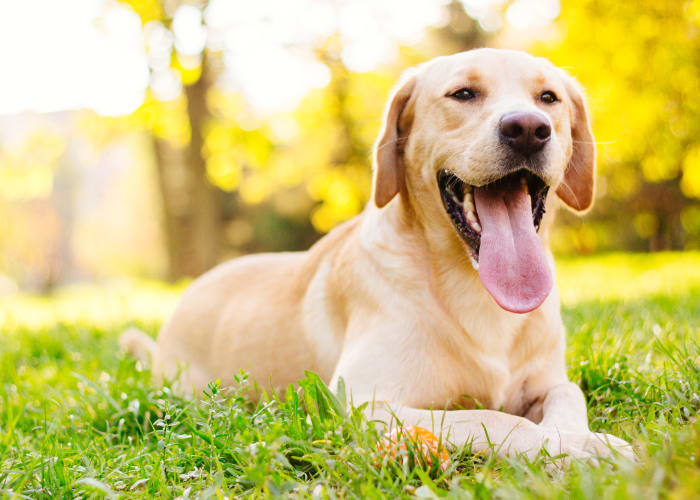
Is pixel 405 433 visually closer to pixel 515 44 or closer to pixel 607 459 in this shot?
pixel 607 459

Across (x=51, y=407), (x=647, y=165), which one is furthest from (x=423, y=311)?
(x=647, y=165)

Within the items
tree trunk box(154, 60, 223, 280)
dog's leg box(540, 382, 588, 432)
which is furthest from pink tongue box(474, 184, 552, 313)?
tree trunk box(154, 60, 223, 280)

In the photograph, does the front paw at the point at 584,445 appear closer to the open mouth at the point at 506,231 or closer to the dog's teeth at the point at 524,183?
the open mouth at the point at 506,231

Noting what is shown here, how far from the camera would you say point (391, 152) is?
9.07 feet

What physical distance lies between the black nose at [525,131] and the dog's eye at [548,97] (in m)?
0.37

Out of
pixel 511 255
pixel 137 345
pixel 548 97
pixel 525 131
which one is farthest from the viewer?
pixel 137 345

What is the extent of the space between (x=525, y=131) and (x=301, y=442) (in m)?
1.34

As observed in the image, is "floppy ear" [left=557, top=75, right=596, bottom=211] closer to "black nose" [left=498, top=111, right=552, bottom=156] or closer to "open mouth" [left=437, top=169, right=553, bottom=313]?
"open mouth" [left=437, top=169, right=553, bottom=313]

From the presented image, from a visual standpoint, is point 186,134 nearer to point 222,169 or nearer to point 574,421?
point 222,169

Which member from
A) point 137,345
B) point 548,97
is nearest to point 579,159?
point 548,97

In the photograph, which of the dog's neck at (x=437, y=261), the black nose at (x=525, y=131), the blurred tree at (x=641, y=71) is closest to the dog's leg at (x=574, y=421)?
the dog's neck at (x=437, y=261)

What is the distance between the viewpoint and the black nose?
2.33 meters

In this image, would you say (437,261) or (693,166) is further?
(693,166)

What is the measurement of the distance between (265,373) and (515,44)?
1651 cm
